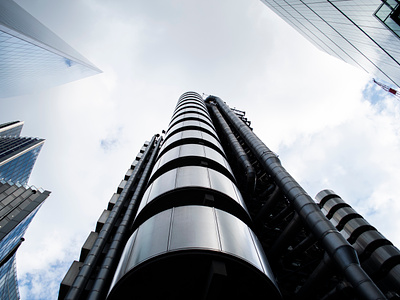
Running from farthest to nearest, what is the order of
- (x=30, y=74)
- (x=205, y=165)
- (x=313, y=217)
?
(x=30, y=74), (x=205, y=165), (x=313, y=217)

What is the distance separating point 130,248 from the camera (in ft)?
27.9

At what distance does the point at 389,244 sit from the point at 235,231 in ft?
29.5

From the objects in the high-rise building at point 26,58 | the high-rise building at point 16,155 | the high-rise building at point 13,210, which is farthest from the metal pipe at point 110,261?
the high-rise building at point 16,155

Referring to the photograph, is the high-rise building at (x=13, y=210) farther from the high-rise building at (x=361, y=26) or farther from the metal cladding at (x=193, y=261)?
the high-rise building at (x=361, y=26)

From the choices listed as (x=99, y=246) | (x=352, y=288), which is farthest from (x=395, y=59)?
(x=99, y=246)

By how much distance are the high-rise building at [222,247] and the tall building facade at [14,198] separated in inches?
1961

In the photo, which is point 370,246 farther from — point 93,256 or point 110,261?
point 93,256

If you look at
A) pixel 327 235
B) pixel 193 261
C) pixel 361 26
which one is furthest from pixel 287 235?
pixel 361 26

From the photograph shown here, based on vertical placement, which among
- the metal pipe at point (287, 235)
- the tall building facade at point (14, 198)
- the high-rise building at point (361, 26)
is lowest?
the metal pipe at point (287, 235)

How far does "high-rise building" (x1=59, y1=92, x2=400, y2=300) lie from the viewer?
7.23 m

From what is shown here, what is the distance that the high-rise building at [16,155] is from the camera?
86000mm

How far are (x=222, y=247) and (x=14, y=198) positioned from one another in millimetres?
66044

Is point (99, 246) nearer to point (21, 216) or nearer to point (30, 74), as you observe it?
point (21, 216)

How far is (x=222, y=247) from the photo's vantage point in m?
7.23
